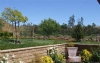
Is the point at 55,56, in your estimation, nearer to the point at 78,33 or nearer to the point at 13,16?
the point at 78,33

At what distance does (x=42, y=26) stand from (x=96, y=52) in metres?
34.1

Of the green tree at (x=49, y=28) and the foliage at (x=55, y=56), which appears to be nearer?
the foliage at (x=55, y=56)

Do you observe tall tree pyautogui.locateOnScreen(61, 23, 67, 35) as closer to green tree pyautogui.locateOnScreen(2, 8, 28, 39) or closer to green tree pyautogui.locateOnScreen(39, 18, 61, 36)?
green tree pyautogui.locateOnScreen(39, 18, 61, 36)

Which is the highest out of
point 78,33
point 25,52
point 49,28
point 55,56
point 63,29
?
point 49,28

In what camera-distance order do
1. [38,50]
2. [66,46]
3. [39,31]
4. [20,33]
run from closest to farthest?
[38,50] → [66,46] → [20,33] → [39,31]

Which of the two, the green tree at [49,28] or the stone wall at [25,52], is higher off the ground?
the green tree at [49,28]

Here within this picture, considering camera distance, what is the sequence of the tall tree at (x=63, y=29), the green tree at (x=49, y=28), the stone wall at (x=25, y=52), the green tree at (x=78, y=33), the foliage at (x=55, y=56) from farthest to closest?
1. the green tree at (x=49, y=28)
2. the tall tree at (x=63, y=29)
3. the green tree at (x=78, y=33)
4. the foliage at (x=55, y=56)
5. the stone wall at (x=25, y=52)

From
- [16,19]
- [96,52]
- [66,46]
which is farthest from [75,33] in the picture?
[96,52]

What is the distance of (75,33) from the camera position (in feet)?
93.7

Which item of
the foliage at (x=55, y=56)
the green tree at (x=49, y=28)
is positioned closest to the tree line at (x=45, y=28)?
the green tree at (x=49, y=28)

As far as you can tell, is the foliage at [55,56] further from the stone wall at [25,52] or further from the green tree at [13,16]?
the green tree at [13,16]

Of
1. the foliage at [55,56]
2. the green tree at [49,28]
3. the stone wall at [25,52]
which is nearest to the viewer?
the stone wall at [25,52]

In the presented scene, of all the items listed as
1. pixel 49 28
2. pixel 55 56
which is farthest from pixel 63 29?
pixel 55 56

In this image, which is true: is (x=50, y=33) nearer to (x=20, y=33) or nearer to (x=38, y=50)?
(x=20, y=33)
